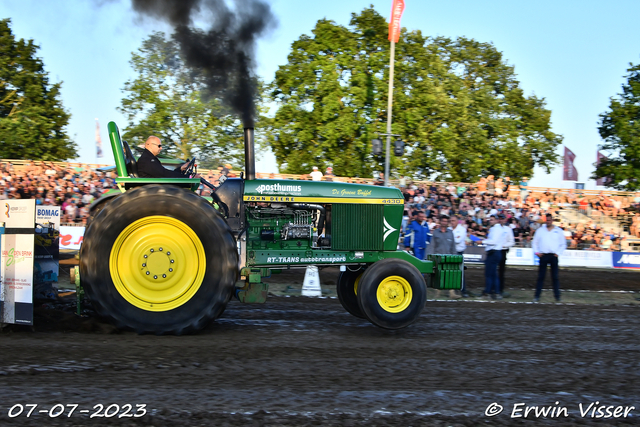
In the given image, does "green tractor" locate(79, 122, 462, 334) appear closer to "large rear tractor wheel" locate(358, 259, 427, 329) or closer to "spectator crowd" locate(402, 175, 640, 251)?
"large rear tractor wheel" locate(358, 259, 427, 329)

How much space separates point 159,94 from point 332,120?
308 inches

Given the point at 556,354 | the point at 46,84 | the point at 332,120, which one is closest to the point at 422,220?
the point at 556,354

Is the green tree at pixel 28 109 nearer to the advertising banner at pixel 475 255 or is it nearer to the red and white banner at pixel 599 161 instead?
the advertising banner at pixel 475 255

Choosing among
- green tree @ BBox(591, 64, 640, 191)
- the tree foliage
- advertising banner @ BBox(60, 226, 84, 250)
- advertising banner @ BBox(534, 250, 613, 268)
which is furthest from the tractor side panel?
green tree @ BBox(591, 64, 640, 191)

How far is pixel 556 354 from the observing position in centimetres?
520

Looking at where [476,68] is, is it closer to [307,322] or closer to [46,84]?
[46,84]

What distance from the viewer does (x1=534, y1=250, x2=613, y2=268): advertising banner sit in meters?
16.8

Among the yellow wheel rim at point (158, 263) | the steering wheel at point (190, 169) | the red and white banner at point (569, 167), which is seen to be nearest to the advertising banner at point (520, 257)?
the steering wheel at point (190, 169)

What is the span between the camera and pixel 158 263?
5.33 m

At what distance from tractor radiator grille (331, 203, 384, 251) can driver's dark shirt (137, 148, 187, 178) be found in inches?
69.6

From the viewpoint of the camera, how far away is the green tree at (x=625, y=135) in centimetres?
2558

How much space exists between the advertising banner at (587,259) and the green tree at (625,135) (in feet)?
36.0

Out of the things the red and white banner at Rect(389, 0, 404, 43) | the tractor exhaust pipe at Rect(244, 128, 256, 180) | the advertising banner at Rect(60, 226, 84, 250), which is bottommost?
the advertising banner at Rect(60, 226, 84, 250)

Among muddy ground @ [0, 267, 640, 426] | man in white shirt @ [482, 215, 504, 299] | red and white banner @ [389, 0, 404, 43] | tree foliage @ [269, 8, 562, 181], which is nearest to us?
muddy ground @ [0, 267, 640, 426]
